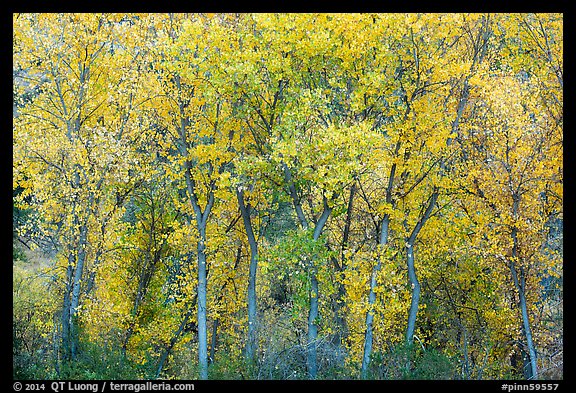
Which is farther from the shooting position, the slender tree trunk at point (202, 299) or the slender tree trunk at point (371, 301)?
the slender tree trunk at point (202, 299)

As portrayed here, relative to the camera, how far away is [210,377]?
57.6ft

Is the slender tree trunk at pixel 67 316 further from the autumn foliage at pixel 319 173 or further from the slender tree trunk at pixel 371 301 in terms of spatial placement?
the slender tree trunk at pixel 371 301

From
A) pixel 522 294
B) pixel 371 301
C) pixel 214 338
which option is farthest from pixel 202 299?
pixel 522 294

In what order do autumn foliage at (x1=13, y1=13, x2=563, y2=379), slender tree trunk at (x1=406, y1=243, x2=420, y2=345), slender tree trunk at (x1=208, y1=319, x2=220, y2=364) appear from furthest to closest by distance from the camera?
slender tree trunk at (x1=208, y1=319, x2=220, y2=364) → slender tree trunk at (x1=406, y1=243, x2=420, y2=345) → autumn foliage at (x1=13, y1=13, x2=563, y2=379)

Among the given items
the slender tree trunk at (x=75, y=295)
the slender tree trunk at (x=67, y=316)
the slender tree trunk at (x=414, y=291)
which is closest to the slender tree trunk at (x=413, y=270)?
the slender tree trunk at (x=414, y=291)

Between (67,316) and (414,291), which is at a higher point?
(414,291)

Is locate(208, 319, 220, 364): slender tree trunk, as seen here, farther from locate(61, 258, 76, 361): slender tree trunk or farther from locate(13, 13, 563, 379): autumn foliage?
locate(61, 258, 76, 361): slender tree trunk

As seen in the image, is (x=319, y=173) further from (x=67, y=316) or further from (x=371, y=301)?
(x=67, y=316)

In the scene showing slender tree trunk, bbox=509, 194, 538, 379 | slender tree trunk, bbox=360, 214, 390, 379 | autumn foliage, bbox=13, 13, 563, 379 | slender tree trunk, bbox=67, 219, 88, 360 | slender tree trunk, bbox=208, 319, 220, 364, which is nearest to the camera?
slender tree trunk, bbox=509, 194, 538, 379

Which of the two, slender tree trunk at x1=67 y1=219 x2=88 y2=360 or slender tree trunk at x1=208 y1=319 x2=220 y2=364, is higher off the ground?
slender tree trunk at x1=67 y1=219 x2=88 y2=360

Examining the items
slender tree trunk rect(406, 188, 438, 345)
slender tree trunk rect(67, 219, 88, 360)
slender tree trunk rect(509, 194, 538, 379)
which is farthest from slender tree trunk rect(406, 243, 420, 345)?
slender tree trunk rect(67, 219, 88, 360)

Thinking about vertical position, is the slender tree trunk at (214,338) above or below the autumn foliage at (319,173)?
below

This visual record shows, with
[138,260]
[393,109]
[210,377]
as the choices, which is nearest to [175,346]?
[138,260]

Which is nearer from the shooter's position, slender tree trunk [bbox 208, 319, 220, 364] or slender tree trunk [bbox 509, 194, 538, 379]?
slender tree trunk [bbox 509, 194, 538, 379]
